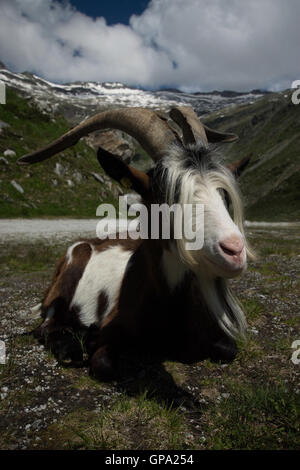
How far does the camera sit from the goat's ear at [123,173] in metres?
3.95

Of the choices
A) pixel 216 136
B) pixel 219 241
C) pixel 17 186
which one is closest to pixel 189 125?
pixel 216 136

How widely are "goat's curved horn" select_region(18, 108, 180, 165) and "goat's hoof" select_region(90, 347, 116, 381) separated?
264 centimetres

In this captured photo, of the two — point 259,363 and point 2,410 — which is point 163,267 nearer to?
point 259,363

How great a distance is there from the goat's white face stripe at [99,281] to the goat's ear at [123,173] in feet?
6.45

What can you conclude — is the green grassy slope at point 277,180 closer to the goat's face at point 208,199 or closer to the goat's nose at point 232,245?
the goat's face at point 208,199

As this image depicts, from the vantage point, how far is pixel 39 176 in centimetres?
2578

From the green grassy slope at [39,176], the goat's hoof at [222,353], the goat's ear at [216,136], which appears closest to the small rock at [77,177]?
the green grassy slope at [39,176]

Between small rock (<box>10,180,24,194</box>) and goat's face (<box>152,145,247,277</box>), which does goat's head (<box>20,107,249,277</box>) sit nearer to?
goat's face (<box>152,145,247,277</box>)

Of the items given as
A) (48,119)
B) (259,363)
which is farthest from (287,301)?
(48,119)

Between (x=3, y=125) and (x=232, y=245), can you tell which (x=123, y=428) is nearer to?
(x=232, y=245)

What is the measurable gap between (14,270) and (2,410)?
7.98 metres

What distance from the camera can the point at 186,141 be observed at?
4637 millimetres

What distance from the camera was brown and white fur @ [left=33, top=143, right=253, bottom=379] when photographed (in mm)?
3498

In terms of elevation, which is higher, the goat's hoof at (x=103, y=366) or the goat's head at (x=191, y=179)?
the goat's head at (x=191, y=179)
